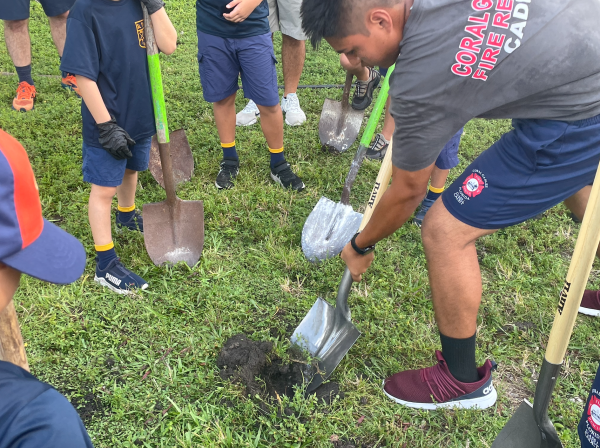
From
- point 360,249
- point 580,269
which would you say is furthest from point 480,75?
point 360,249

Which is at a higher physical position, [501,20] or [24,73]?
[501,20]

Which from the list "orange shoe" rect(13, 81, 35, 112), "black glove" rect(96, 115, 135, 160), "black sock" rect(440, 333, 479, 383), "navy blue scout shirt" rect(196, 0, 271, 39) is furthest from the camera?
"orange shoe" rect(13, 81, 35, 112)

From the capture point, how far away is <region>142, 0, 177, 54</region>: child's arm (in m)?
2.45

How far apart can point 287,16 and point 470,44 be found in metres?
3.06

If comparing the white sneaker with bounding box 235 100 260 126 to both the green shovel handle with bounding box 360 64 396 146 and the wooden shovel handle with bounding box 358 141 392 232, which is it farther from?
the wooden shovel handle with bounding box 358 141 392 232

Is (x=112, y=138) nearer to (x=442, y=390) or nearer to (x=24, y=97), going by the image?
(x=442, y=390)

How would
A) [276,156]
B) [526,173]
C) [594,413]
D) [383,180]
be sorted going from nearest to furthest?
[594,413] → [526,173] → [383,180] → [276,156]

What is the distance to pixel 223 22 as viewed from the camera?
3229 mm

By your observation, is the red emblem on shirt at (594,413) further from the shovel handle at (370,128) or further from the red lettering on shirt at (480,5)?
the shovel handle at (370,128)

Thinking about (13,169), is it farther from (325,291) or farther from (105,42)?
(325,291)

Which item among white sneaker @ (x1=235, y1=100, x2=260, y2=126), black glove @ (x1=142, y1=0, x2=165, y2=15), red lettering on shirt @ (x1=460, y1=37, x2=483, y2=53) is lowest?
white sneaker @ (x1=235, y1=100, x2=260, y2=126)

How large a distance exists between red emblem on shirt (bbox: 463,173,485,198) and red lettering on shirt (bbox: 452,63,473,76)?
45cm

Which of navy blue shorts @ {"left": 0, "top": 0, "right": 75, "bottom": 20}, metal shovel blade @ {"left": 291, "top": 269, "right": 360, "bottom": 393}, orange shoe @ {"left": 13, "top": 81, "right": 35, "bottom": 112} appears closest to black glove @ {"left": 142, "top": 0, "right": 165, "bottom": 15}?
metal shovel blade @ {"left": 291, "top": 269, "right": 360, "bottom": 393}

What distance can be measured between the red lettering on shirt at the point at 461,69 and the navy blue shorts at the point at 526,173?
38 cm
